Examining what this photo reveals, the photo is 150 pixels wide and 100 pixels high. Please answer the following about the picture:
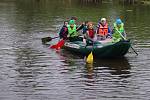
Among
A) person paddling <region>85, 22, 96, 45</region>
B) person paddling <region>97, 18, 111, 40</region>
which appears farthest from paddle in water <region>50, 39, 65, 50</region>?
person paddling <region>97, 18, 111, 40</region>

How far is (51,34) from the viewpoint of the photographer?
31953 millimetres

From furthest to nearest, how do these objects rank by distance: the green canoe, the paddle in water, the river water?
the paddle in water, the green canoe, the river water

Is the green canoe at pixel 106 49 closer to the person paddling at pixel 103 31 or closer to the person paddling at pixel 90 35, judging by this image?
the person paddling at pixel 90 35

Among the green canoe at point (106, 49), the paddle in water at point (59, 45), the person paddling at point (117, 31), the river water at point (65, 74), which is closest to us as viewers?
the river water at point (65, 74)

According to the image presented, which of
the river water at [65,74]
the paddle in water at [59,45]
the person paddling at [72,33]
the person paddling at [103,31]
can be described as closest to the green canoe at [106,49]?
the river water at [65,74]

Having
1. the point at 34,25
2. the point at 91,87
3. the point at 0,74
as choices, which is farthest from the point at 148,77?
the point at 34,25

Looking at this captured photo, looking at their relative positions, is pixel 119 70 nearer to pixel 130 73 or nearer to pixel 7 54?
pixel 130 73

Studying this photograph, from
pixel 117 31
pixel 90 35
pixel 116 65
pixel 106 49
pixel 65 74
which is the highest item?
pixel 117 31

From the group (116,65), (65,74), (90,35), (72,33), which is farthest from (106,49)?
(72,33)

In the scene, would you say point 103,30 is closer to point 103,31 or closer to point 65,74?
point 103,31

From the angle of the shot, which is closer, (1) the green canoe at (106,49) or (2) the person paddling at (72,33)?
(1) the green canoe at (106,49)

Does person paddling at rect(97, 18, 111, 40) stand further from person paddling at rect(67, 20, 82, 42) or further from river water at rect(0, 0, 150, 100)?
person paddling at rect(67, 20, 82, 42)

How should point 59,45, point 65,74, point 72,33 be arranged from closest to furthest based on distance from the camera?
1. point 65,74
2. point 59,45
3. point 72,33

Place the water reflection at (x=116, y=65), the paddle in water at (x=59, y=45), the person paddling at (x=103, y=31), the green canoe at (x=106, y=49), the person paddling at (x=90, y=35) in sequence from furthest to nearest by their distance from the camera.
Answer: the paddle in water at (x=59, y=45), the person paddling at (x=103, y=31), the person paddling at (x=90, y=35), the green canoe at (x=106, y=49), the water reflection at (x=116, y=65)
